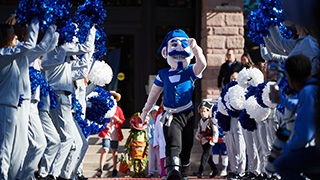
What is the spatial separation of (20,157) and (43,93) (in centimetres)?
108

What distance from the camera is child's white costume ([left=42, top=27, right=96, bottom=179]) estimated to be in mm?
7402

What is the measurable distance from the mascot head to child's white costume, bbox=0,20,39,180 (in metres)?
1.95

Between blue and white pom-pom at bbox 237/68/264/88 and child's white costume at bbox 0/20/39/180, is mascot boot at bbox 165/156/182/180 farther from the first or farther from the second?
blue and white pom-pom at bbox 237/68/264/88

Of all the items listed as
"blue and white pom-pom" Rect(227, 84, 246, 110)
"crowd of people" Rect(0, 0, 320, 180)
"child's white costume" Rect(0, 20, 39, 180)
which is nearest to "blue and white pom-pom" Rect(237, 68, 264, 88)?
"crowd of people" Rect(0, 0, 320, 180)

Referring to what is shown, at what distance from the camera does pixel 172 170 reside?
7.05m

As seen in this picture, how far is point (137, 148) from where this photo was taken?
11695 millimetres

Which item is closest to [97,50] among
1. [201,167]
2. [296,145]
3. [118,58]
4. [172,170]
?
[172,170]

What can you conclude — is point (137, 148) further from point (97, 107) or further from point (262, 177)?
point (262, 177)

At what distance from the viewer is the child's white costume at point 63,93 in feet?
24.3

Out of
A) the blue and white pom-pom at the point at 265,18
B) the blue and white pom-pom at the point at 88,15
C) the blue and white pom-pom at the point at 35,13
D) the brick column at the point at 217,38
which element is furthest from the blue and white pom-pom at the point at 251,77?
the brick column at the point at 217,38

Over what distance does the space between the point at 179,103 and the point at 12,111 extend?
2.06 metres

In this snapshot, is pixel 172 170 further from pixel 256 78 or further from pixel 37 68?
pixel 256 78

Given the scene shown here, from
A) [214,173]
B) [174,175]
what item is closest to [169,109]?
[174,175]

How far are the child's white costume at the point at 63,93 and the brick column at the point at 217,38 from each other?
7.03 m
